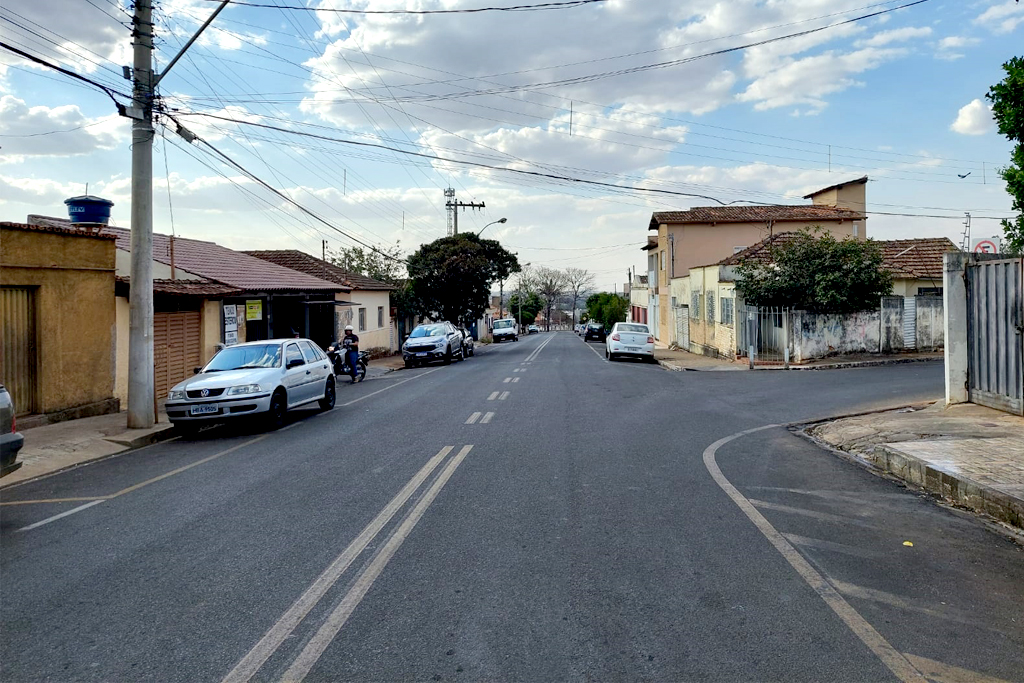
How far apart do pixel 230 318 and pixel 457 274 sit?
2187cm

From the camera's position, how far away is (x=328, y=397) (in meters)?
16.2

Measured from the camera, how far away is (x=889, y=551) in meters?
5.94

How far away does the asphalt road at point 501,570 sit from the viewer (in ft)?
13.4

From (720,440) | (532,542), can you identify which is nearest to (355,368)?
(720,440)

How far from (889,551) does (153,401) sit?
11643 mm

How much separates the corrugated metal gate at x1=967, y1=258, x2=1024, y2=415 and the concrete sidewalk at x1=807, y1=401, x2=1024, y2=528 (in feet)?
0.99

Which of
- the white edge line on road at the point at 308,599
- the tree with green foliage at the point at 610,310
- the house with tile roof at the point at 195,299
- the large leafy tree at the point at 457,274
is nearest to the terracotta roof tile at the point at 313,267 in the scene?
the large leafy tree at the point at 457,274

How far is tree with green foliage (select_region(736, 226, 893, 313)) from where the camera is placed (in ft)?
86.7

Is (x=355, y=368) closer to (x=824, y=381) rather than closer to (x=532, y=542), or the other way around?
(x=824, y=381)

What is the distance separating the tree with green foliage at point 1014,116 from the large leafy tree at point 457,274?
33.6 meters

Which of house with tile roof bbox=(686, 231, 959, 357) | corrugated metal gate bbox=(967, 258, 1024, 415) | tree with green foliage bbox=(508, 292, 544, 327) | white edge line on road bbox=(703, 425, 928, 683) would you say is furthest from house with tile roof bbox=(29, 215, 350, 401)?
tree with green foliage bbox=(508, 292, 544, 327)

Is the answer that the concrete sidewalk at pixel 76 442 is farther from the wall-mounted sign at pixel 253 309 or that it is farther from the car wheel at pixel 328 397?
the wall-mounted sign at pixel 253 309

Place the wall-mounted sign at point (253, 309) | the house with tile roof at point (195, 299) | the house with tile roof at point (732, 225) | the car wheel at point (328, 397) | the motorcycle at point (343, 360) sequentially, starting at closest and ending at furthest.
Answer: the car wheel at point (328, 397) < the house with tile roof at point (195, 299) < the wall-mounted sign at point (253, 309) < the motorcycle at point (343, 360) < the house with tile roof at point (732, 225)

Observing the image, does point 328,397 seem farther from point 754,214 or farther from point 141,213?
point 754,214
